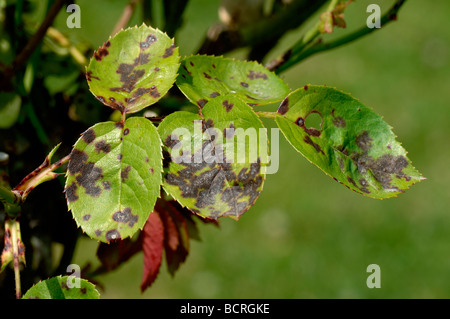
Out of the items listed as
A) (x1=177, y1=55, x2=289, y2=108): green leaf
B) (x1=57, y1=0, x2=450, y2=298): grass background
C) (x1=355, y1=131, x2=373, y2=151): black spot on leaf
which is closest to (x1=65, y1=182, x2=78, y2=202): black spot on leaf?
(x1=177, y1=55, x2=289, y2=108): green leaf

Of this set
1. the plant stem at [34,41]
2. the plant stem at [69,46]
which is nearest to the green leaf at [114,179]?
the plant stem at [34,41]

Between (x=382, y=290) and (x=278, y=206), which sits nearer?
(x=382, y=290)

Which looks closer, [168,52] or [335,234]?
[168,52]

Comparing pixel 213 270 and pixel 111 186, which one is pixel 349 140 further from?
pixel 213 270

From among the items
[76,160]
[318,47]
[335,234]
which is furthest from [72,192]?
[335,234]

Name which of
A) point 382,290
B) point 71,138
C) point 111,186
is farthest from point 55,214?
point 382,290

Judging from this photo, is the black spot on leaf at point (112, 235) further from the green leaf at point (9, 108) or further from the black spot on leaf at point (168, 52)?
the green leaf at point (9, 108)

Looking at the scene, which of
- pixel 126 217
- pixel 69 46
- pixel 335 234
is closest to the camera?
pixel 126 217

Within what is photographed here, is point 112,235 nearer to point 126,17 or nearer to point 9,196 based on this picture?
point 9,196
